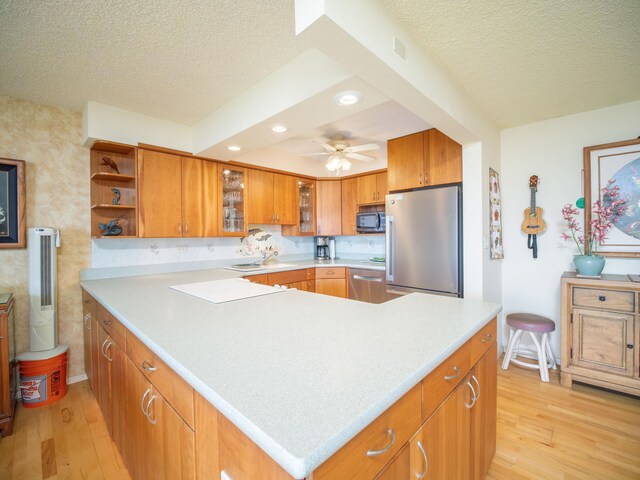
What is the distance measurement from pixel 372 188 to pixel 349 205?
420 millimetres

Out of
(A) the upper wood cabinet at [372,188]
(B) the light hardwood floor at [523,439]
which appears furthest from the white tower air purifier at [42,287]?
(A) the upper wood cabinet at [372,188]

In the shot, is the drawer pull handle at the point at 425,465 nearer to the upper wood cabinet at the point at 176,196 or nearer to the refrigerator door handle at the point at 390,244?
the refrigerator door handle at the point at 390,244

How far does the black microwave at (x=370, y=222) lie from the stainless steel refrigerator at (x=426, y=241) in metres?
0.63

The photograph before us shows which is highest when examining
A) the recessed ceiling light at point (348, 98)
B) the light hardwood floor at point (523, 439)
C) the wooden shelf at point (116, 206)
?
the recessed ceiling light at point (348, 98)

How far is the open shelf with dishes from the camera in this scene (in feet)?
8.29

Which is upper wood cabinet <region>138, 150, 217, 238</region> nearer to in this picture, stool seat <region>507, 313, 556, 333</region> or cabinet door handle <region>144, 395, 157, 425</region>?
cabinet door handle <region>144, 395, 157, 425</region>

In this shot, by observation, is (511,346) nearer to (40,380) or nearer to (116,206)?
(116,206)

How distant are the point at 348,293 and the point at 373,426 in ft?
10.1

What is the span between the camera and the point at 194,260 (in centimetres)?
318

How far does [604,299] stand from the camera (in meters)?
2.22

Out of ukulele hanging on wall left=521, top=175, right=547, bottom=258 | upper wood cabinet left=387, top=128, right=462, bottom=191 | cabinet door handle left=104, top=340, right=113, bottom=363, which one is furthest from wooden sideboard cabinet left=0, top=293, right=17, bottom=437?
ukulele hanging on wall left=521, top=175, right=547, bottom=258

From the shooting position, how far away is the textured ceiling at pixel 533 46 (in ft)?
4.53

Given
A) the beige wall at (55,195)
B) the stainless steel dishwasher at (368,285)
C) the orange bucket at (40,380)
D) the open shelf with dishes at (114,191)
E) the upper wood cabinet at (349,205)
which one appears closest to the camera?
the orange bucket at (40,380)

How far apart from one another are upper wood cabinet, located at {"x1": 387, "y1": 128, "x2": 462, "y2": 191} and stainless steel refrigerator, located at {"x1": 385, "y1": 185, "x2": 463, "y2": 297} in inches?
4.2
